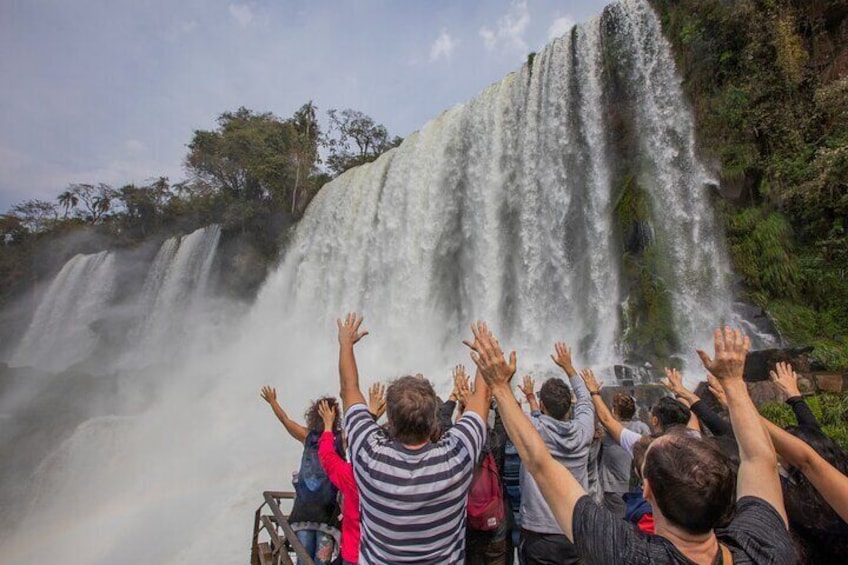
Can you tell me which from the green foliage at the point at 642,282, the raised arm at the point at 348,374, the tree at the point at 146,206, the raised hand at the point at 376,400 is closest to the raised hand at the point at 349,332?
the raised arm at the point at 348,374

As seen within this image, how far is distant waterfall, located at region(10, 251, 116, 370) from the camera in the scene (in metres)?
26.7

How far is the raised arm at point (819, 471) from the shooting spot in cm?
160

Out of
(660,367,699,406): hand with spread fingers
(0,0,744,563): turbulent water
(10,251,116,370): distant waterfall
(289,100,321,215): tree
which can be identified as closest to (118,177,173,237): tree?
(10,251,116,370): distant waterfall

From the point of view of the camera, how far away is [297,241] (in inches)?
822

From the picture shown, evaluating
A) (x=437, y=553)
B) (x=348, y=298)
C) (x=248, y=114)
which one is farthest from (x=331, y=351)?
(x=248, y=114)

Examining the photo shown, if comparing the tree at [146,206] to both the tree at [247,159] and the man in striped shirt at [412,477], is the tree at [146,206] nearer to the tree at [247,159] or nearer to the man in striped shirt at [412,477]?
the tree at [247,159]

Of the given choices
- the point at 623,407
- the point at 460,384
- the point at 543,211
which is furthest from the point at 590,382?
the point at 543,211

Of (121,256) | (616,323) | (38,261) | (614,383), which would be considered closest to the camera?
(614,383)

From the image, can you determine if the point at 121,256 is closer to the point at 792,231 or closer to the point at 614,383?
the point at 614,383

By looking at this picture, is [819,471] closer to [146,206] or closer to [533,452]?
[533,452]

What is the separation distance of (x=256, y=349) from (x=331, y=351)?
16.1 ft

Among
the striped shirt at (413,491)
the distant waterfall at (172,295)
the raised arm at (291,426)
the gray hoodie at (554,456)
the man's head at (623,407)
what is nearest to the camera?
the striped shirt at (413,491)

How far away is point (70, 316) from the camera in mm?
27500

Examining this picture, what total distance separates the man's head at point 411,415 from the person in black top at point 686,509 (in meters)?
0.44
